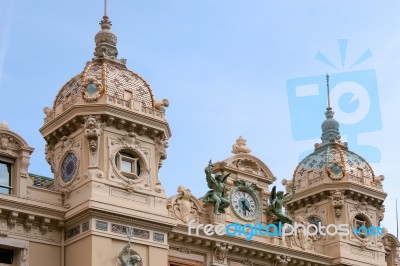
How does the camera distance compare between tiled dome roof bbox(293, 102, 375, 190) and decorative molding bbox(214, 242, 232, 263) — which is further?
tiled dome roof bbox(293, 102, 375, 190)

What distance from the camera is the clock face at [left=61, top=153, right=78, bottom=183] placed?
43312 mm

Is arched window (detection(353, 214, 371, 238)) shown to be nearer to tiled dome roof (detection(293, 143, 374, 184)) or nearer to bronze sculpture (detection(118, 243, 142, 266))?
tiled dome roof (detection(293, 143, 374, 184))

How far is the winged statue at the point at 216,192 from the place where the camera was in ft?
154

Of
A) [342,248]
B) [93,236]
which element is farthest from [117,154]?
[342,248]

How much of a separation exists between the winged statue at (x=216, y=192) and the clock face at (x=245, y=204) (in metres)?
1.20

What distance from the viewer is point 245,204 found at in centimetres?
4922

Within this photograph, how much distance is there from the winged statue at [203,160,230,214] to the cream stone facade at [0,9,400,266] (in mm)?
387

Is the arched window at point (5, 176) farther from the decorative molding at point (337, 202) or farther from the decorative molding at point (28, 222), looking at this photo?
the decorative molding at point (337, 202)

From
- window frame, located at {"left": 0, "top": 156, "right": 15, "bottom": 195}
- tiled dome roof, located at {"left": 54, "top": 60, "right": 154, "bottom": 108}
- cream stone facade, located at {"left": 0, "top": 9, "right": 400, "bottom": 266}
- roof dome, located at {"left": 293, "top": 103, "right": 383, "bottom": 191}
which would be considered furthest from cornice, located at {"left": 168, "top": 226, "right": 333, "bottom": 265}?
window frame, located at {"left": 0, "top": 156, "right": 15, "bottom": 195}

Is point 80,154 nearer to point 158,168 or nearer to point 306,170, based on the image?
point 158,168

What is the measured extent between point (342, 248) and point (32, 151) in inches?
752

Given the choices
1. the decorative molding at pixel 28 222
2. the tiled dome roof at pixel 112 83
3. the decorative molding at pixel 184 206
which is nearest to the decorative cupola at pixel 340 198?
the decorative molding at pixel 184 206

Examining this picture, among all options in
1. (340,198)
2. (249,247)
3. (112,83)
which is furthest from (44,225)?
(340,198)

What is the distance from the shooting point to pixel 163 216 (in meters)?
43.3
